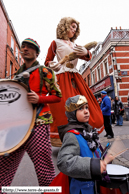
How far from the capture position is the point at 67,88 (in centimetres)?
234

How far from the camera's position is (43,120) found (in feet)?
4.56

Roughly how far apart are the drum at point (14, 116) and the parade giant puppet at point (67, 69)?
1.02m

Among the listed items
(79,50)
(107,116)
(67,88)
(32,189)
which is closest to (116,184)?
(32,189)

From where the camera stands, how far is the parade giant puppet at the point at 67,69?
2.27m

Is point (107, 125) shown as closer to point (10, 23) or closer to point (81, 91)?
point (81, 91)

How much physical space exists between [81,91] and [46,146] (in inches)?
47.1

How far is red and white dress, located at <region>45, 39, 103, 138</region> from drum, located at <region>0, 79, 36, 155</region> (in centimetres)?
101

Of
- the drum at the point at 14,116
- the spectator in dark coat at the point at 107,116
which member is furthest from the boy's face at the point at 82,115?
the spectator in dark coat at the point at 107,116

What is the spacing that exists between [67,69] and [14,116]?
54.7 inches

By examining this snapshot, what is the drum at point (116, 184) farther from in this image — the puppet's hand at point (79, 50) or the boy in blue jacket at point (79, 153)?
the puppet's hand at point (79, 50)

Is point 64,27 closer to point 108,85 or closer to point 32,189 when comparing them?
point 32,189

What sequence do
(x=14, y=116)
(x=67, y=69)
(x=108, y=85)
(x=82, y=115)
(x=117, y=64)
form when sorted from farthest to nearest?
(x=108, y=85)
(x=117, y=64)
(x=67, y=69)
(x=82, y=115)
(x=14, y=116)

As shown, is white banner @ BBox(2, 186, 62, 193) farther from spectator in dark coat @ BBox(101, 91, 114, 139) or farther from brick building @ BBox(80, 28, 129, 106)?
brick building @ BBox(80, 28, 129, 106)

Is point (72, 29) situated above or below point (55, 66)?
above
